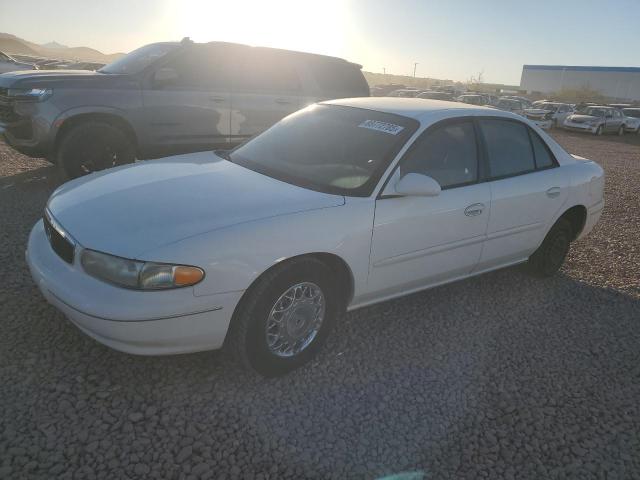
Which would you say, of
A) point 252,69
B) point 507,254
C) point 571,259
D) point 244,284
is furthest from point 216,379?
point 252,69

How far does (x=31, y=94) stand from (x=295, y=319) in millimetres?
4802

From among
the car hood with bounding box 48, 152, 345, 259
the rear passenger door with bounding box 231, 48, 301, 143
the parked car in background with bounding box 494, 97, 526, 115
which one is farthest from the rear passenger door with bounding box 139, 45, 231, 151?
the parked car in background with bounding box 494, 97, 526, 115

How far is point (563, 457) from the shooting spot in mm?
2533

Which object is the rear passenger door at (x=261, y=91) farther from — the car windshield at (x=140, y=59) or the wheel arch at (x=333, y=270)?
the wheel arch at (x=333, y=270)

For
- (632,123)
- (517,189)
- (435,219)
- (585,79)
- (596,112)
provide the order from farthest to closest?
1. (585,79)
2. (632,123)
3. (596,112)
4. (517,189)
5. (435,219)

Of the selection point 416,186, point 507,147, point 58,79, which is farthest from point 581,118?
point 416,186

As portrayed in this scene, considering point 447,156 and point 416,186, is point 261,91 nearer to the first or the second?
point 447,156

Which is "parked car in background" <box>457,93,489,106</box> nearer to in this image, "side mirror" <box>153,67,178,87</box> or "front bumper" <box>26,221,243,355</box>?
"side mirror" <box>153,67,178,87</box>

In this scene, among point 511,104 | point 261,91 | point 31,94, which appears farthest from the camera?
point 511,104

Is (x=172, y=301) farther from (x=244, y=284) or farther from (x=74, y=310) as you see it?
(x=74, y=310)

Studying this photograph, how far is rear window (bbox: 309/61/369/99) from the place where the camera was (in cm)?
A: 763

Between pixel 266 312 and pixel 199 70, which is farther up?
pixel 199 70

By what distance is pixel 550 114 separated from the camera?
24.9 metres

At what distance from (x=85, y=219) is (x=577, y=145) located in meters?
19.5
